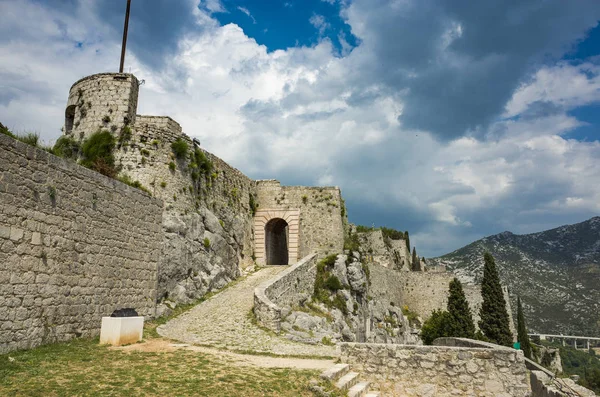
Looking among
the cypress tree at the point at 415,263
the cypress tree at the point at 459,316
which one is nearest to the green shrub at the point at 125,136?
the cypress tree at the point at 459,316

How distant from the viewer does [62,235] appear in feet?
36.5

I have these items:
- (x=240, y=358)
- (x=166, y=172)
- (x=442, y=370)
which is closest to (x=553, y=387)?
(x=442, y=370)

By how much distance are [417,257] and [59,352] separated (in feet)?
175

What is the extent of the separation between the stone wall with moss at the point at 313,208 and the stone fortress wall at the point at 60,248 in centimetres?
1504

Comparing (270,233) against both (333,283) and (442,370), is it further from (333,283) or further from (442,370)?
(442,370)

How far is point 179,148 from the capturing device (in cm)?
2091

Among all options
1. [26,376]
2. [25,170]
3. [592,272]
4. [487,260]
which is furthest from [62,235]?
[592,272]

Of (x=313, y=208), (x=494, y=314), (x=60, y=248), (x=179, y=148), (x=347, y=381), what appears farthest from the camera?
(x=494, y=314)

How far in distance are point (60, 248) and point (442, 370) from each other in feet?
32.9

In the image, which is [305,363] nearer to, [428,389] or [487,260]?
[428,389]

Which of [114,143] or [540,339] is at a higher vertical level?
[114,143]

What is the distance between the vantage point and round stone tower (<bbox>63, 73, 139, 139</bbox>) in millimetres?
19969

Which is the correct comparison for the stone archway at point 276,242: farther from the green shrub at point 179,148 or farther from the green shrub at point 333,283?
the green shrub at point 179,148

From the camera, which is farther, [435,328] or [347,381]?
[435,328]
